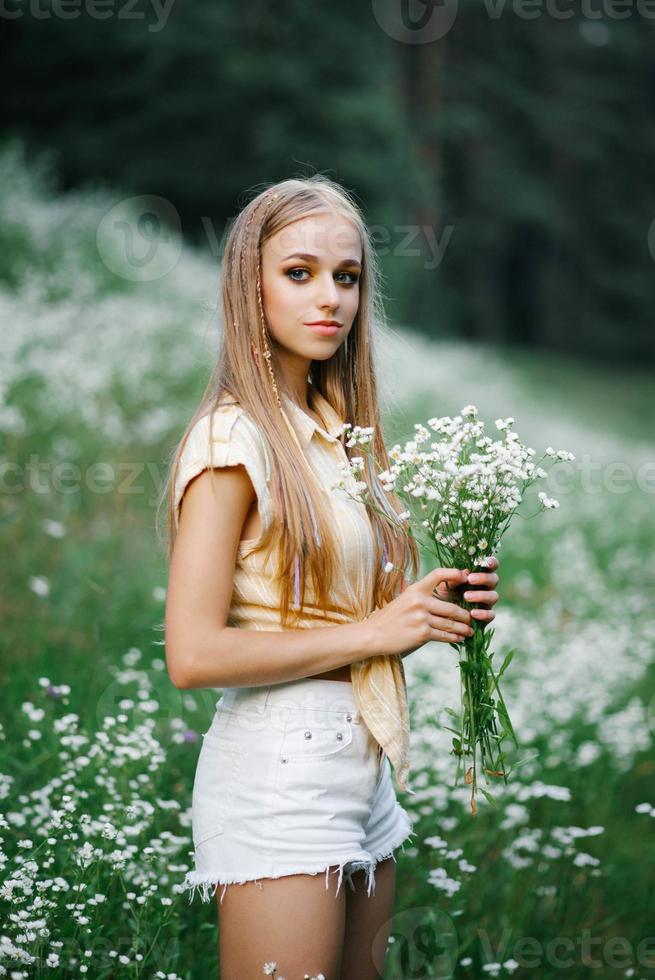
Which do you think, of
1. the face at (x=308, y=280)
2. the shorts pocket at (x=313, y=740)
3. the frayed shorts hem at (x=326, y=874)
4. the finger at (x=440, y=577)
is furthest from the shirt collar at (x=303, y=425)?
the frayed shorts hem at (x=326, y=874)

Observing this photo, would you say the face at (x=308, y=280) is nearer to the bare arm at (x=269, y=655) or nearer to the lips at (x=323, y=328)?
the lips at (x=323, y=328)

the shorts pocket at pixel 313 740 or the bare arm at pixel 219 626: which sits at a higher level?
the bare arm at pixel 219 626

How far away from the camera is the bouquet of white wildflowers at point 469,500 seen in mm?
2225

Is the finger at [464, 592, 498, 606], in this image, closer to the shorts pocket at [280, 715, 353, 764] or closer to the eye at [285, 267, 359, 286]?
the shorts pocket at [280, 715, 353, 764]

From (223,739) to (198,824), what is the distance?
0.67 ft

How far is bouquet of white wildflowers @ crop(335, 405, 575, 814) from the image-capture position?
222 centimetres

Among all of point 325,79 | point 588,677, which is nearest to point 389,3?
point 325,79

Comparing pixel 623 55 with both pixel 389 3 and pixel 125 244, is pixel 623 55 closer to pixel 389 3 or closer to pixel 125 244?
pixel 389 3

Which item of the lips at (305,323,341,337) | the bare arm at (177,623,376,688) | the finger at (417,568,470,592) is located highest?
the lips at (305,323,341,337)

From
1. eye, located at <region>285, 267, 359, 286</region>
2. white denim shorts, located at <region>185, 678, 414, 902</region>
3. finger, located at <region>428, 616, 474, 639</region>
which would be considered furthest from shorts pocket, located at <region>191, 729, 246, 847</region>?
eye, located at <region>285, 267, 359, 286</region>

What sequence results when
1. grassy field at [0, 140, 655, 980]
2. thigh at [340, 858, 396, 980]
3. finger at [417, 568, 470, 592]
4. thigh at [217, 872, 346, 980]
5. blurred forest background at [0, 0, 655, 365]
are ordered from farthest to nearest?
blurred forest background at [0, 0, 655, 365], grassy field at [0, 140, 655, 980], thigh at [340, 858, 396, 980], finger at [417, 568, 470, 592], thigh at [217, 872, 346, 980]

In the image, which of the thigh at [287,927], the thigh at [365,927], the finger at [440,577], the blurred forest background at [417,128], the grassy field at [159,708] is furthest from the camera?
the blurred forest background at [417,128]

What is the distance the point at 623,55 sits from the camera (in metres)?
36.9

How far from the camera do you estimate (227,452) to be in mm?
2156
